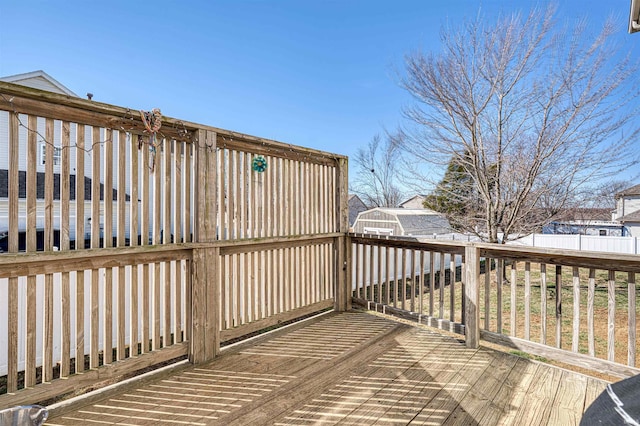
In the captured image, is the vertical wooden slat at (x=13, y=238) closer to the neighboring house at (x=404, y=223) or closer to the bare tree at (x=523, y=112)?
the bare tree at (x=523, y=112)

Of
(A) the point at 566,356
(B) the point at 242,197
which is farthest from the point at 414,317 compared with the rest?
(B) the point at 242,197

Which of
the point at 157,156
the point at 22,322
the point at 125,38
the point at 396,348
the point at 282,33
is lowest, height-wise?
the point at 396,348

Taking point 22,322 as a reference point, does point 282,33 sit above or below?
above

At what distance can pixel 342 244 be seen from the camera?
414 centimetres

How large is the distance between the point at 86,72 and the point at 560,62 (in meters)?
9.52

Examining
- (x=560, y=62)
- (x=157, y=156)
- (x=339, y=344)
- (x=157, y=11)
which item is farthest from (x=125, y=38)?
(x=560, y=62)

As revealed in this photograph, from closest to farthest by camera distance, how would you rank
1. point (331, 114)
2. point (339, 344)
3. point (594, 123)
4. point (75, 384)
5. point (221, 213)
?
point (75, 384), point (221, 213), point (339, 344), point (594, 123), point (331, 114)

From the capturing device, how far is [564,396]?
2133 mm

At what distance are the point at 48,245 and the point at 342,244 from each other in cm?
292

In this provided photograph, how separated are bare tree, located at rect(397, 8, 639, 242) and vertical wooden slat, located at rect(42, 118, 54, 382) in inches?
225

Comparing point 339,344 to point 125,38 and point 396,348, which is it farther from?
point 125,38

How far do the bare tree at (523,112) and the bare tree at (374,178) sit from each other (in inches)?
341

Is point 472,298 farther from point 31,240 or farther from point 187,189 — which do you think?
point 31,240

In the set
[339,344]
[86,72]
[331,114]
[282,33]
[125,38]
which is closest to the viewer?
[339,344]
